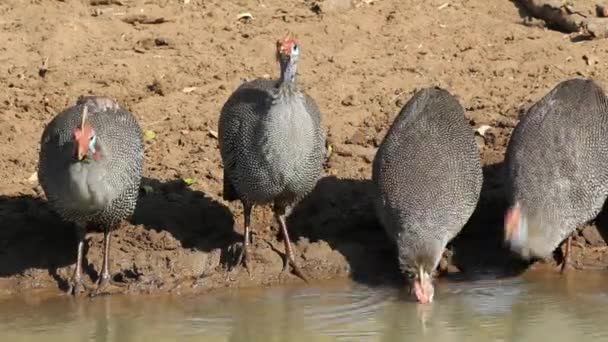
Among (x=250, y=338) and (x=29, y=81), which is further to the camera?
(x=29, y=81)

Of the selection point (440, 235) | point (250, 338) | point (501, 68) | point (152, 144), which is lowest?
point (250, 338)

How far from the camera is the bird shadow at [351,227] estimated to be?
302 inches

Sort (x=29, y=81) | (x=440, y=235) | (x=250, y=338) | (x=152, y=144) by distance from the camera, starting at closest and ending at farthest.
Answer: (x=250, y=338)
(x=440, y=235)
(x=152, y=144)
(x=29, y=81)

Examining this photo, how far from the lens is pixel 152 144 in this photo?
28.2 ft

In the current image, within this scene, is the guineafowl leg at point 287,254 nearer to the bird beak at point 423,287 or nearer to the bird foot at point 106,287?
the bird beak at point 423,287

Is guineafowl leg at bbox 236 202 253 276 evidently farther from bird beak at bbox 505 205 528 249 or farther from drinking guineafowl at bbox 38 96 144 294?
bird beak at bbox 505 205 528 249

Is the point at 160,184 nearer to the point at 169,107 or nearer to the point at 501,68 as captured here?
the point at 169,107

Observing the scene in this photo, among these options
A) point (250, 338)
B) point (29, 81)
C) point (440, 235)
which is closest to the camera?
point (250, 338)

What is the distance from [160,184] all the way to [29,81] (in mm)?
Result: 1562

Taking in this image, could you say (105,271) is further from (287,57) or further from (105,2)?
(105,2)

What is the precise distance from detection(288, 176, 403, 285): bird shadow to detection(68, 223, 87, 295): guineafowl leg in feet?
4.07

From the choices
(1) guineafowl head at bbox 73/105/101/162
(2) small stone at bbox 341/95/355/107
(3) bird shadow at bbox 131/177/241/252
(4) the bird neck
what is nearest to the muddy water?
(3) bird shadow at bbox 131/177/241/252

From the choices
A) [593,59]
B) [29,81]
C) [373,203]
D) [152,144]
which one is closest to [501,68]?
[593,59]

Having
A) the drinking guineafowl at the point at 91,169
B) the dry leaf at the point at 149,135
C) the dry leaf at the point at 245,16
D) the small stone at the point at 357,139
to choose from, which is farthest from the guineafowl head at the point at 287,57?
the dry leaf at the point at 245,16
